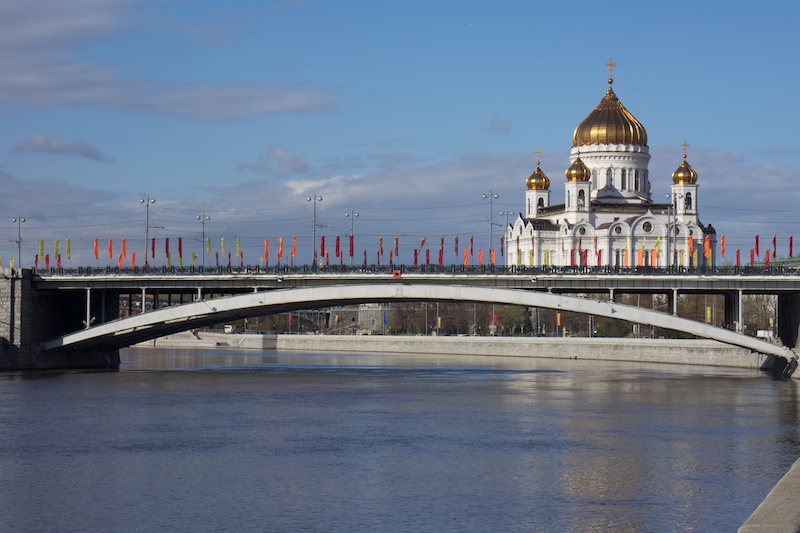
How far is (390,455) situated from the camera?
29578 mm

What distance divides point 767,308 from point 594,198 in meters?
20.1

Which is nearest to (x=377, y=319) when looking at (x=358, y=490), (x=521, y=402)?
(x=521, y=402)

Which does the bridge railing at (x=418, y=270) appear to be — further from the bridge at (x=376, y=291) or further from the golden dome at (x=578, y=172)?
the golden dome at (x=578, y=172)

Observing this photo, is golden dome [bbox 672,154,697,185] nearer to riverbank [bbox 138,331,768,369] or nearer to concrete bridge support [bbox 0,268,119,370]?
riverbank [bbox 138,331,768,369]

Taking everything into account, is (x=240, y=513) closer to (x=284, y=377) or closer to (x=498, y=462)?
(x=498, y=462)

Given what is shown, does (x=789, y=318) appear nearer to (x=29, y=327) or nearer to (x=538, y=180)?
(x=29, y=327)

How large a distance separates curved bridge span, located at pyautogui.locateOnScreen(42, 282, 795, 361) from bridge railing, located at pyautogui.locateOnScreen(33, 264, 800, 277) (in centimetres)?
140

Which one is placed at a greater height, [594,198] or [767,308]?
[594,198]

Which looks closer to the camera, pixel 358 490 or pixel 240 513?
pixel 240 513

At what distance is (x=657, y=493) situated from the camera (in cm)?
2453

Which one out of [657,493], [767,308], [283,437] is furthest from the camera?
[767,308]

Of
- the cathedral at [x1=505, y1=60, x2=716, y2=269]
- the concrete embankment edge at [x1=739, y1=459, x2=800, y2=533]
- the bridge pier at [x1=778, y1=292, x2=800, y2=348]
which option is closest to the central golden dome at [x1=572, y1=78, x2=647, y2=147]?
the cathedral at [x1=505, y1=60, x2=716, y2=269]

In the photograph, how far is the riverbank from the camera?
67875 mm

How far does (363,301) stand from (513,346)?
25858 millimetres
